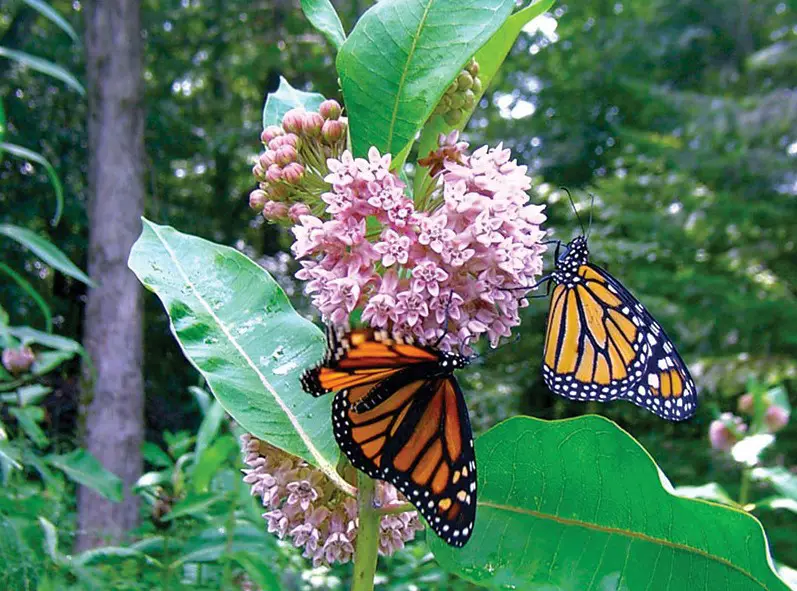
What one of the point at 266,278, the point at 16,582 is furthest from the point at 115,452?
the point at 266,278

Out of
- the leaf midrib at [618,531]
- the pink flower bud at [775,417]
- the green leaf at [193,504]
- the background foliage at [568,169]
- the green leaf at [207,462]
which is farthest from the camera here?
the background foliage at [568,169]

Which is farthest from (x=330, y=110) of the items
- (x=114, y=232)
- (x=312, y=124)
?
(x=114, y=232)

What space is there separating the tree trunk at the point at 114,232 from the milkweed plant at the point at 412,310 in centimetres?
399

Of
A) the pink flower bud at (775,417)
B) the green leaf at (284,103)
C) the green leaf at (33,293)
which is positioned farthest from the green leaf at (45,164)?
the pink flower bud at (775,417)

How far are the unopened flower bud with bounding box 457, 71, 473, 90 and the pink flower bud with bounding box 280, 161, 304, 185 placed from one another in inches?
9.9

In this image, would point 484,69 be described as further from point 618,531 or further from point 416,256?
point 618,531

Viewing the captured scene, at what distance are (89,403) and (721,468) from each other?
5716mm

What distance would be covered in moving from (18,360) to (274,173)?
1.95 m

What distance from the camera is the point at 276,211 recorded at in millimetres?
1068

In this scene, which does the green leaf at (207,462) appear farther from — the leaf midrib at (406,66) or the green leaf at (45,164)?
the leaf midrib at (406,66)

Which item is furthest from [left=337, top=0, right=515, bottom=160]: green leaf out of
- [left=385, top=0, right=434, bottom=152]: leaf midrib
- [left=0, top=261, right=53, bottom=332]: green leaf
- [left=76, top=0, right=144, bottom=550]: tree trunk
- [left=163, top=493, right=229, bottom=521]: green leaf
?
[left=76, top=0, right=144, bottom=550]: tree trunk

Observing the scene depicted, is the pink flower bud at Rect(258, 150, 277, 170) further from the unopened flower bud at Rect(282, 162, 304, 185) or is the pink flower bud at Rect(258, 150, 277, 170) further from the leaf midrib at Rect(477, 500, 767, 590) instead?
the leaf midrib at Rect(477, 500, 767, 590)

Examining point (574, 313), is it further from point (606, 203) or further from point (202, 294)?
point (606, 203)

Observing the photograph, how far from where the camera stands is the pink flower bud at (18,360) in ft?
8.39
